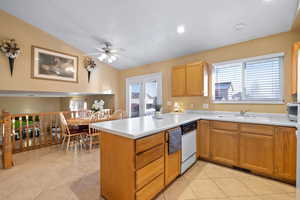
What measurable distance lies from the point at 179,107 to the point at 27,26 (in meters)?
4.21

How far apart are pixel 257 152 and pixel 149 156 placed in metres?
1.84

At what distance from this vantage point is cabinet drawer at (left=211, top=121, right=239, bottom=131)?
2305 millimetres

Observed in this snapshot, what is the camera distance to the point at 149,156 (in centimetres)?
150

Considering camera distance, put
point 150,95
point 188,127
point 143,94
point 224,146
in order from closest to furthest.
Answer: point 188,127 → point 224,146 → point 150,95 → point 143,94

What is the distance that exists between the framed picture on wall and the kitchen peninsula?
2808mm

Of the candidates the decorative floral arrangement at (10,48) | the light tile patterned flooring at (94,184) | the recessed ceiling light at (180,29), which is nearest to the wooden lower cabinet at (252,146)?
the light tile patterned flooring at (94,184)

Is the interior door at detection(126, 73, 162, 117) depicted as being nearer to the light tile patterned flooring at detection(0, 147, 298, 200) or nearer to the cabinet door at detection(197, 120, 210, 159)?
the cabinet door at detection(197, 120, 210, 159)

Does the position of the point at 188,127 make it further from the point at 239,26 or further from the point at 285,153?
the point at 239,26

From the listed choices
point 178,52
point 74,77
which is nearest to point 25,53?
point 74,77

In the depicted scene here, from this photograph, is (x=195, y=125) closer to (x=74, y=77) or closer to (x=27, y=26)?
(x=74, y=77)

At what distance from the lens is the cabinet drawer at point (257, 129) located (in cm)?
203

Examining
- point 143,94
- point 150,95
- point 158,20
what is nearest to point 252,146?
point 158,20

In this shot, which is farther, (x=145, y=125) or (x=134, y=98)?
(x=134, y=98)

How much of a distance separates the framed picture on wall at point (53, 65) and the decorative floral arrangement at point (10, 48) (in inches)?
13.5
